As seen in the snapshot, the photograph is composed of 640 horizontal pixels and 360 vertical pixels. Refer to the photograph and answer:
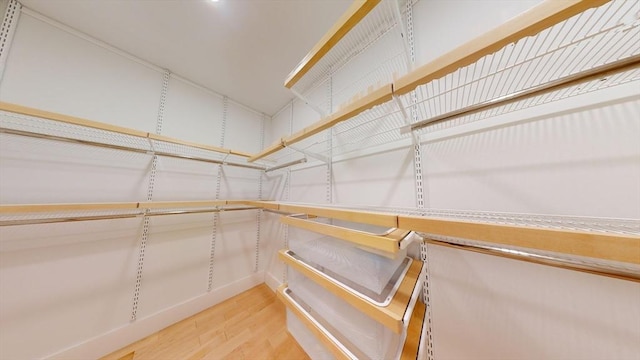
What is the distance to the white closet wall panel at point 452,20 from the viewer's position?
58 cm

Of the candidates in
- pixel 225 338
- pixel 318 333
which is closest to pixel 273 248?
pixel 225 338

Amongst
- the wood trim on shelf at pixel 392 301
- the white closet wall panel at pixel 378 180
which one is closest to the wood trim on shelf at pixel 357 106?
the white closet wall panel at pixel 378 180

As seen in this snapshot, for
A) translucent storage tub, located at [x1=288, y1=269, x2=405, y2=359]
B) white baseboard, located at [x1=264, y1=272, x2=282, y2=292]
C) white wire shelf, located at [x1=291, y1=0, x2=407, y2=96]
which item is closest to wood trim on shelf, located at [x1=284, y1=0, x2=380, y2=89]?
white wire shelf, located at [x1=291, y1=0, x2=407, y2=96]

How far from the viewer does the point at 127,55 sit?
1.17 metres

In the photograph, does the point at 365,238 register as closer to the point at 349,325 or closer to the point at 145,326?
the point at 349,325

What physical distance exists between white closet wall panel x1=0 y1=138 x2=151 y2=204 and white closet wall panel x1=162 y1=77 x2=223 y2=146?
0.33m

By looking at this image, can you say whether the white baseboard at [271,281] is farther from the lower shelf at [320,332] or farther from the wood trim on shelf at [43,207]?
the wood trim on shelf at [43,207]

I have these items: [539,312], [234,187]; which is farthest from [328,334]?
[234,187]

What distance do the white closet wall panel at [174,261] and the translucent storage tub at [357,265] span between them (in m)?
1.12

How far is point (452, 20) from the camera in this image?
2.26ft

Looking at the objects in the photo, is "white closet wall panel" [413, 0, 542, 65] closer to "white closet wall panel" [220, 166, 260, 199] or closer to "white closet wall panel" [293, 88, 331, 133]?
"white closet wall panel" [293, 88, 331, 133]

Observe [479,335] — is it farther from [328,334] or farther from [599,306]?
[328,334]

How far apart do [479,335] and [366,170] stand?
2.42ft

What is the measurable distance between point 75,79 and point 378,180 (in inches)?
74.0
